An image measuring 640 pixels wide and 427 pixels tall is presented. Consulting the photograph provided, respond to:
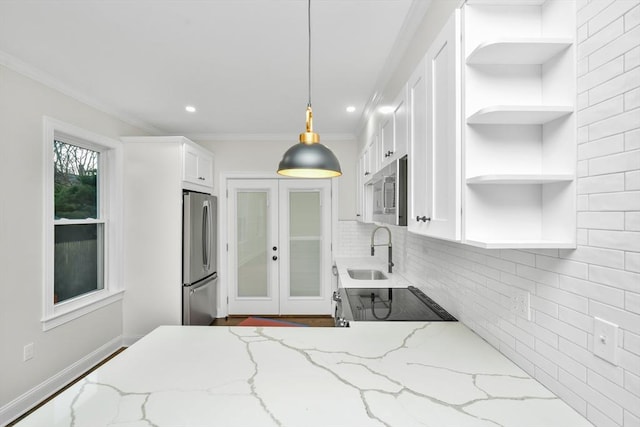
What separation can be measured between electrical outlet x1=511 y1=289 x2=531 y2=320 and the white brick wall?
0.07 ft

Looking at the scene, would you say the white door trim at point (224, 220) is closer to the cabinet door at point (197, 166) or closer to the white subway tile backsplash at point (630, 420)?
the cabinet door at point (197, 166)

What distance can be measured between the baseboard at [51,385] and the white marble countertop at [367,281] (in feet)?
8.18

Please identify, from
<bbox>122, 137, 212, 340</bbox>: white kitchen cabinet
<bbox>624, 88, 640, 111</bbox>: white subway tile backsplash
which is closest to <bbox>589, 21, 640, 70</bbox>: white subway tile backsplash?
<bbox>624, 88, 640, 111</bbox>: white subway tile backsplash

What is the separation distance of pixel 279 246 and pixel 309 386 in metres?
3.55

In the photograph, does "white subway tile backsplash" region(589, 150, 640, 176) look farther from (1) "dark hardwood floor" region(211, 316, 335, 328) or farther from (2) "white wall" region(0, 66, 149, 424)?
(1) "dark hardwood floor" region(211, 316, 335, 328)

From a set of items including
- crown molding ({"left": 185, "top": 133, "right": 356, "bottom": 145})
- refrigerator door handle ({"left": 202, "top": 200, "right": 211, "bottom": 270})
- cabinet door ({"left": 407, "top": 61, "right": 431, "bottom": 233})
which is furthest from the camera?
crown molding ({"left": 185, "top": 133, "right": 356, "bottom": 145})

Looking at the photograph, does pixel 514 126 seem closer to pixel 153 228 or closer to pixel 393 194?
pixel 393 194

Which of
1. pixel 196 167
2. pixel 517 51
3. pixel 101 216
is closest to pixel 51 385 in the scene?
pixel 101 216

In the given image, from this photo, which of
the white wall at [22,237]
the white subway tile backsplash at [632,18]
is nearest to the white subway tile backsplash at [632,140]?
the white subway tile backsplash at [632,18]

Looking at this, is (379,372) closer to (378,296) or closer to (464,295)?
(464,295)

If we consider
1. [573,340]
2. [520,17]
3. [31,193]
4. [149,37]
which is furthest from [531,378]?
[31,193]

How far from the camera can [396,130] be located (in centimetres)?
200

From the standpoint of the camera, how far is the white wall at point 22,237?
7.50 ft

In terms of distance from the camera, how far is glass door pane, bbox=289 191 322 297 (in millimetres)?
4621
